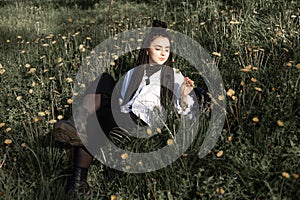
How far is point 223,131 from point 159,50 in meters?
0.88

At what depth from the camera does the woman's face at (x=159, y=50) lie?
2.82 m

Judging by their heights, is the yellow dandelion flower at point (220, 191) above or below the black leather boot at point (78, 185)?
above

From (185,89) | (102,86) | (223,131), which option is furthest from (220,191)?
(102,86)

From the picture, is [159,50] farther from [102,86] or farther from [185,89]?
[102,86]

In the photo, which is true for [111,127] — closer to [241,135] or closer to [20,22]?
[241,135]

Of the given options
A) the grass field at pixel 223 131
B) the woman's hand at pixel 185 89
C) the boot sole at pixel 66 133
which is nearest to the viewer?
the grass field at pixel 223 131

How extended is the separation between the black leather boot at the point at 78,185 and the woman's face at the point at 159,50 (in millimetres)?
1031

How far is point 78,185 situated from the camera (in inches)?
90.9

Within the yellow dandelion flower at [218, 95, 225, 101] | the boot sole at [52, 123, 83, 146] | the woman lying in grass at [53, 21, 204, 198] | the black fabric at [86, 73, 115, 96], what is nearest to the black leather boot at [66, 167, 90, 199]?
the woman lying in grass at [53, 21, 204, 198]

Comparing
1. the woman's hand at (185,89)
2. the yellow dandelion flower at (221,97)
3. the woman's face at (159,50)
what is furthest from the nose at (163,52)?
the yellow dandelion flower at (221,97)

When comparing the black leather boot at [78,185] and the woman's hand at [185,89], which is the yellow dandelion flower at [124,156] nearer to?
the black leather boot at [78,185]

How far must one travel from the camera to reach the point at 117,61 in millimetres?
3562

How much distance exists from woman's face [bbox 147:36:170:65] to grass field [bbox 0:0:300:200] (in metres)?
0.39

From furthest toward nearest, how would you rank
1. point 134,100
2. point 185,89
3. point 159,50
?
1. point 159,50
2. point 134,100
3. point 185,89
